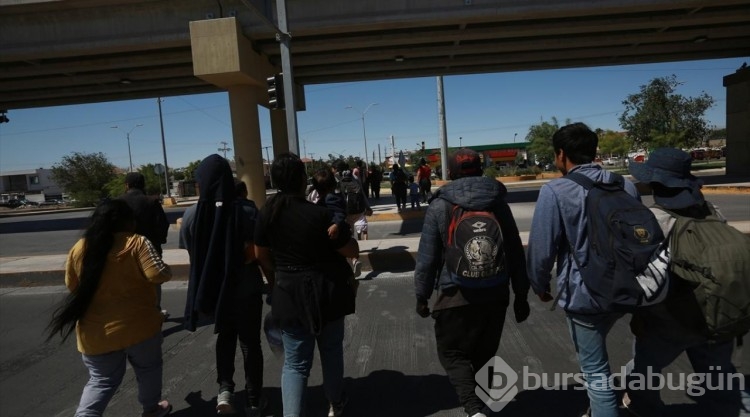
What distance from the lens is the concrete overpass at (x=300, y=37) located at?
12.9 metres

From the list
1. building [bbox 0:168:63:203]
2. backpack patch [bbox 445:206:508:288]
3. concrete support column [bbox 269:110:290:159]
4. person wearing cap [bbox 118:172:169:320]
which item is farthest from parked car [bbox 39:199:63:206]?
backpack patch [bbox 445:206:508:288]

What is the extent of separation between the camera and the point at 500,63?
1975 cm

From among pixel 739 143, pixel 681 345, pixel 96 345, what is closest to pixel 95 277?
pixel 96 345

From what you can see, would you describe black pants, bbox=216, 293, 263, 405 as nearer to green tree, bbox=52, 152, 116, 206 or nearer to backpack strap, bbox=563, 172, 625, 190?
backpack strap, bbox=563, 172, 625, 190

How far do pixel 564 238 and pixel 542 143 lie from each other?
191 feet

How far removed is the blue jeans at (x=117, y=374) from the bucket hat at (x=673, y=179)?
321cm

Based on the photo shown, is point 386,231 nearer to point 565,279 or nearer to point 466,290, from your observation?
point 466,290

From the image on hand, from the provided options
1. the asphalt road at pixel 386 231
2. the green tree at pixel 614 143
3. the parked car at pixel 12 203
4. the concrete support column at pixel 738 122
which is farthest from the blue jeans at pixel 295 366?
the parked car at pixel 12 203

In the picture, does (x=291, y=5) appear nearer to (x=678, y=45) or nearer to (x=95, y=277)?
(x=95, y=277)

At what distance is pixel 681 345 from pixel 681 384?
4.09 ft

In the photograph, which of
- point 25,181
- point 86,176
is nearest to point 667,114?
point 86,176

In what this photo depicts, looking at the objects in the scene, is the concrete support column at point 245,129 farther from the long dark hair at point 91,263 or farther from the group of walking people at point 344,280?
the long dark hair at point 91,263

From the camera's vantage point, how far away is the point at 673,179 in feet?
8.54

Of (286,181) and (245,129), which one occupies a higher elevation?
(245,129)
